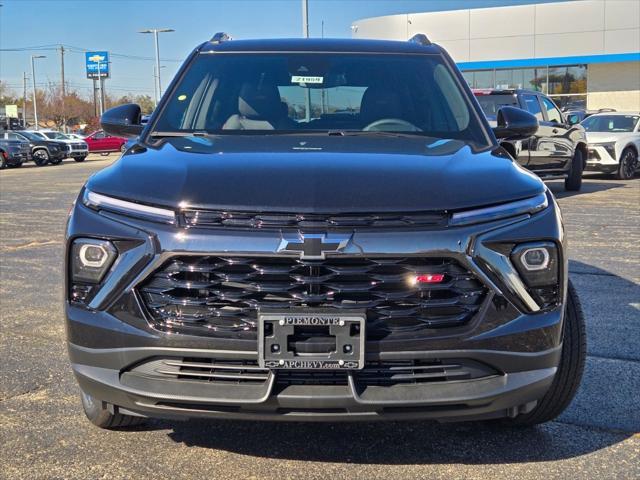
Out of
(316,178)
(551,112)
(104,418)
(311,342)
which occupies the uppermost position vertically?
(551,112)

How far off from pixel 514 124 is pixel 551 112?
31.1ft

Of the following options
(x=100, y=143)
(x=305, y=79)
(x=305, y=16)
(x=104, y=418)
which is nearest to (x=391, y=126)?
(x=305, y=79)

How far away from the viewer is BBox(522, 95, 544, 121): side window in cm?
1200

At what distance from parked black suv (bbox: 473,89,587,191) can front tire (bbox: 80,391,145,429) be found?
29.4 feet

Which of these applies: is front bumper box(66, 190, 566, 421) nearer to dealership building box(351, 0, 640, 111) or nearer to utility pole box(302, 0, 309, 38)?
utility pole box(302, 0, 309, 38)

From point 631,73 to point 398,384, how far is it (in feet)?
119

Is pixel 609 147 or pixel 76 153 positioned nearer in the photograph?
pixel 609 147

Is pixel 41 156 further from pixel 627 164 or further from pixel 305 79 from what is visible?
pixel 305 79

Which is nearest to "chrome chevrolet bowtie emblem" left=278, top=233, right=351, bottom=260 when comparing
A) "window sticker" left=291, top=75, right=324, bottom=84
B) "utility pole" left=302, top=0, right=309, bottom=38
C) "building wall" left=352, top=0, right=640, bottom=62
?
"window sticker" left=291, top=75, right=324, bottom=84

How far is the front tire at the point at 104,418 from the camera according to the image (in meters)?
3.08

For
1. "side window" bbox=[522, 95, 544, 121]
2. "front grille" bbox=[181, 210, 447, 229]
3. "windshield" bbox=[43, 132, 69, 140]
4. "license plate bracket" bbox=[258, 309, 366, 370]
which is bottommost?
"license plate bracket" bbox=[258, 309, 366, 370]

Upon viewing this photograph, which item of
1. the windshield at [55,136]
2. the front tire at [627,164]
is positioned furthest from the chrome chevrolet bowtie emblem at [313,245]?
the windshield at [55,136]

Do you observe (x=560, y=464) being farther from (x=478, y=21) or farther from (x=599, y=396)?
(x=478, y=21)

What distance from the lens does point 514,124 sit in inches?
159
